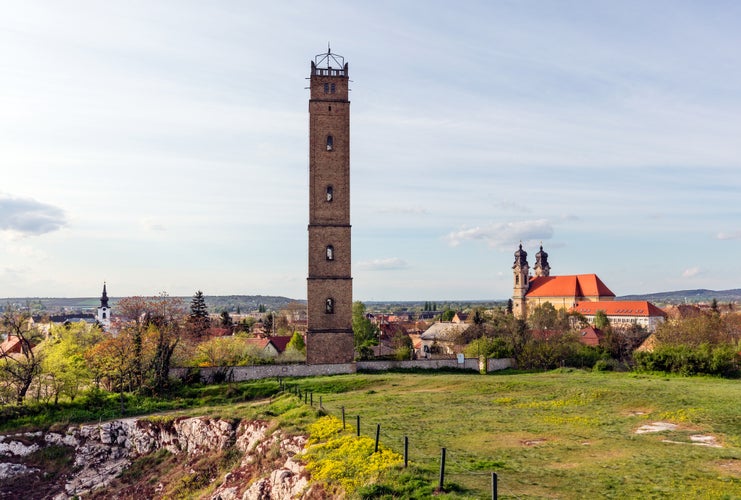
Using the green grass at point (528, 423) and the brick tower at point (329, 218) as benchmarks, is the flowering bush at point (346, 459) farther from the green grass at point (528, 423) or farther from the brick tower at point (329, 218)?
the brick tower at point (329, 218)

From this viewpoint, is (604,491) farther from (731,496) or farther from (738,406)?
(738,406)

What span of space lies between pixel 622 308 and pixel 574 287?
9.76m

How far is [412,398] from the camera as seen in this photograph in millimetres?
30734

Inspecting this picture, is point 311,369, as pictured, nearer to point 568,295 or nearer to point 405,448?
point 405,448

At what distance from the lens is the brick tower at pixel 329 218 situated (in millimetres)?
42375

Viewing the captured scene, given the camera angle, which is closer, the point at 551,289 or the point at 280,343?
the point at 280,343

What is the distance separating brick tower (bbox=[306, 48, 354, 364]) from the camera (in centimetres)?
4238

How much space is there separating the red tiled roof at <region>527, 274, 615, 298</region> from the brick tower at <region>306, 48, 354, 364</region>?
274 feet

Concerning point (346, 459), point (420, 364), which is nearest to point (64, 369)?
point (420, 364)

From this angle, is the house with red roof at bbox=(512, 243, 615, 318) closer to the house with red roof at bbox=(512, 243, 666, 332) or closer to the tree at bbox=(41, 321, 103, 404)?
the house with red roof at bbox=(512, 243, 666, 332)

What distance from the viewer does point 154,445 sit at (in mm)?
29859

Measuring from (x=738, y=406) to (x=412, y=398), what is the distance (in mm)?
14448

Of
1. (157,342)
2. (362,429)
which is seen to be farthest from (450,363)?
(362,429)

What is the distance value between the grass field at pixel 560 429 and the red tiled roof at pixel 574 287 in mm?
80731
